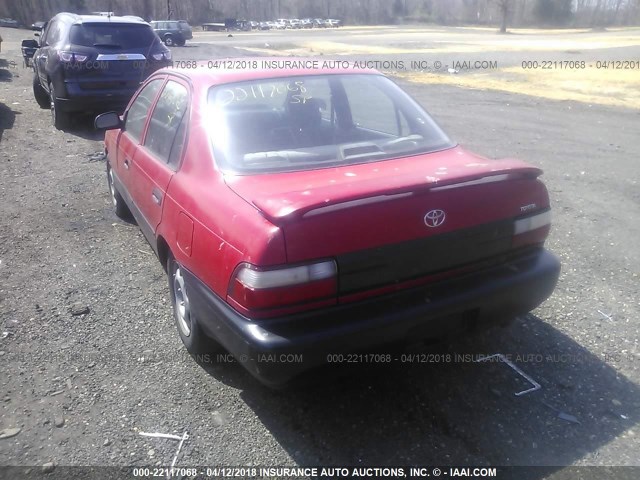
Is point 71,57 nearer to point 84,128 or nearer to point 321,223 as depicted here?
point 84,128

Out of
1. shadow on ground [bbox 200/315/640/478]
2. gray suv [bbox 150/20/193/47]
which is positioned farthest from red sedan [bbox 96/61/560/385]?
gray suv [bbox 150/20/193/47]

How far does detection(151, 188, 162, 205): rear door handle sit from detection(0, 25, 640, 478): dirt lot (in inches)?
32.2

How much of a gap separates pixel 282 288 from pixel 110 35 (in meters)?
8.53

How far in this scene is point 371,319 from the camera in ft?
8.39

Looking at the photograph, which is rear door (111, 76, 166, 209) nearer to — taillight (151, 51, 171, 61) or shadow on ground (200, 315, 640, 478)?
shadow on ground (200, 315, 640, 478)

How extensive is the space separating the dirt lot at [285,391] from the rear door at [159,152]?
2.39 ft

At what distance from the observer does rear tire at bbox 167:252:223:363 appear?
3.17m

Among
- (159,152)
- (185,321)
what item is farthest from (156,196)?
(185,321)

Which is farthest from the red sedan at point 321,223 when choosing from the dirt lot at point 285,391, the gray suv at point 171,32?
the gray suv at point 171,32

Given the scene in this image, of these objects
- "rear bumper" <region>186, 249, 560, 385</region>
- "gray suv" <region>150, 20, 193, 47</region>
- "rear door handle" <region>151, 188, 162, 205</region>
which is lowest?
"rear bumper" <region>186, 249, 560, 385</region>

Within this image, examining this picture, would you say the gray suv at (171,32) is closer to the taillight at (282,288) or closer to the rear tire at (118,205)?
the rear tire at (118,205)

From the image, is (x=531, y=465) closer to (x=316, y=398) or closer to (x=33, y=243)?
(x=316, y=398)

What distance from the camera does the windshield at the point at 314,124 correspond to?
314cm

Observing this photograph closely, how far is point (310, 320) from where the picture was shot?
2.50 metres
